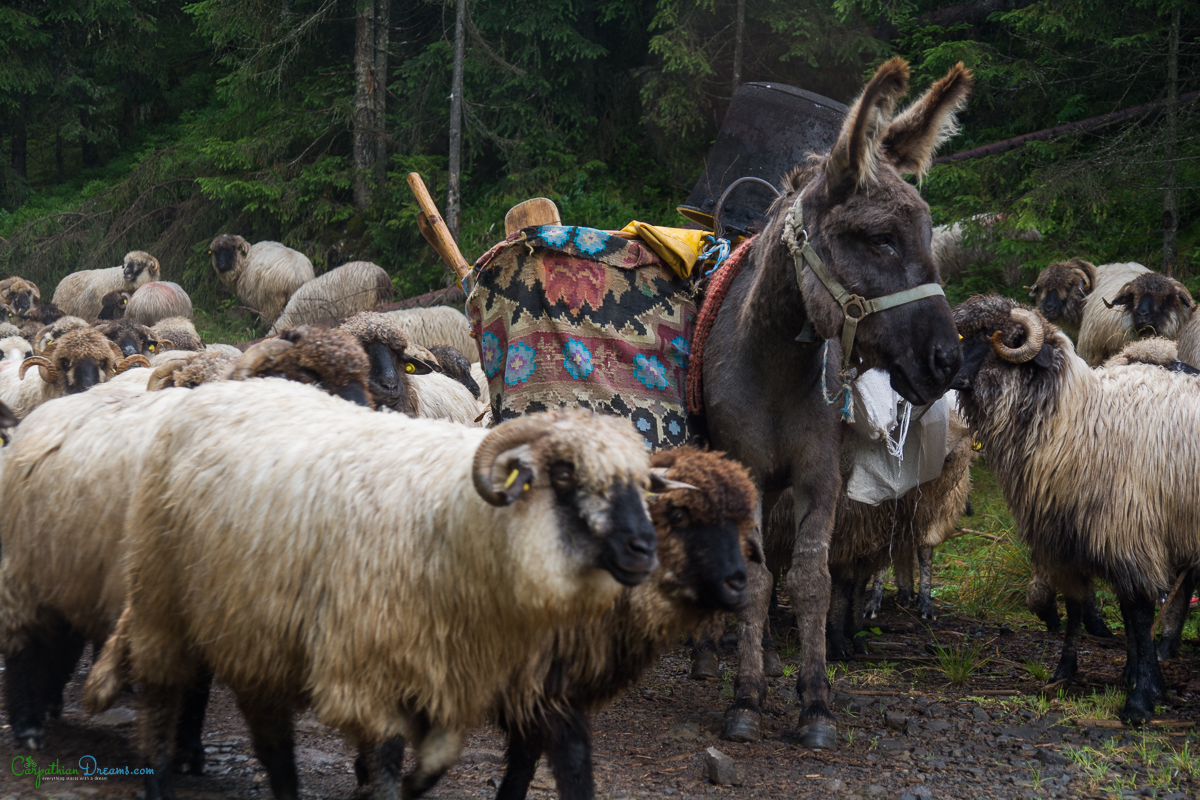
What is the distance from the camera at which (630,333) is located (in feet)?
16.7

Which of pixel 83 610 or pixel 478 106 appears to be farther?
pixel 478 106

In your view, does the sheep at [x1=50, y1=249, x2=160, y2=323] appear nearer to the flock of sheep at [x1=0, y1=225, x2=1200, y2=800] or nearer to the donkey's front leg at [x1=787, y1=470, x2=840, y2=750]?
the flock of sheep at [x1=0, y1=225, x2=1200, y2=800]

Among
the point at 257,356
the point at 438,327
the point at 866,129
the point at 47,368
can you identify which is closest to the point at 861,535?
the point at 866,129

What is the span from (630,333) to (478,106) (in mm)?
12136

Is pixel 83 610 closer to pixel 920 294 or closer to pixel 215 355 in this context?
pixel 215 355

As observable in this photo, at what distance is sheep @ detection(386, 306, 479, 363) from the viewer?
13859mm

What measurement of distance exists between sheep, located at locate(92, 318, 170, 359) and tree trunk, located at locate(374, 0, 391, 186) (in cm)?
731

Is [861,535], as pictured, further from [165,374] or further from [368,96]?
[368,96]

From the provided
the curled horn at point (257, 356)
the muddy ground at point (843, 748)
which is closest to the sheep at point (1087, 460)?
the muddy ground at point (843, 748)

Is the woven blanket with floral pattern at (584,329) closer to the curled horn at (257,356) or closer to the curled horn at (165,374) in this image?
the curled horn at (257,356)

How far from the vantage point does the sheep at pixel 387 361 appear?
6.26 metres

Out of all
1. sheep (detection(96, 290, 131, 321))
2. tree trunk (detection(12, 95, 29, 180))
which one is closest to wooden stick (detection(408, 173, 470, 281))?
sheep (detection(96, 290, 131, 321))

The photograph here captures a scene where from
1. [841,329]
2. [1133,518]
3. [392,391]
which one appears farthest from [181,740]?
[1133,518]

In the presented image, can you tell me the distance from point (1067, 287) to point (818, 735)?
778cm
